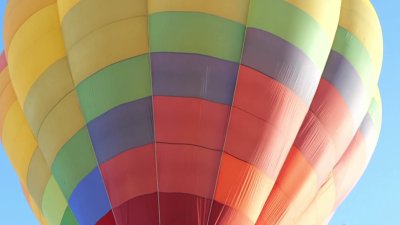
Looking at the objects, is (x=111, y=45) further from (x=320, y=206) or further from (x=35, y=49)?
(x=320, y=206)

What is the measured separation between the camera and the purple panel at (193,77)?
342 inches

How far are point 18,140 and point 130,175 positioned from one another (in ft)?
6.54

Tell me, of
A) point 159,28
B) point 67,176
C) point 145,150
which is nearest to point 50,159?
point 67,176

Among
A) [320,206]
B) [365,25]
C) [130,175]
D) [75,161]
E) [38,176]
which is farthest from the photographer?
[365,25]

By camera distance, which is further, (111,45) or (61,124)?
(61,124)

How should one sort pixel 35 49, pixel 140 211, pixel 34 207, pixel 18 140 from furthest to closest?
pixel 34 207 → pixel 18 140 → pixel 35 49 → pixel 140 211

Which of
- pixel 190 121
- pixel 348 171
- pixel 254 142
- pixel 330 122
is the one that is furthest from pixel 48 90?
pixel 348 171

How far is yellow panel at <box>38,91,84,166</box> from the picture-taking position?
29.4 feet

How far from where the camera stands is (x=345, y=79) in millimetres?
9703

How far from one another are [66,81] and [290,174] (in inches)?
101

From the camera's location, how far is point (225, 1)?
29.2 ft

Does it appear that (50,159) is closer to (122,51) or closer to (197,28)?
(122,51)

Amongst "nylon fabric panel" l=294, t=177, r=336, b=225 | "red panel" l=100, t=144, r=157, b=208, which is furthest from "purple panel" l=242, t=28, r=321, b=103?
"red panel" l=100, t=144, r=157, b=208

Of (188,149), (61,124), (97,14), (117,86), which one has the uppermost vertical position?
(97,14)
